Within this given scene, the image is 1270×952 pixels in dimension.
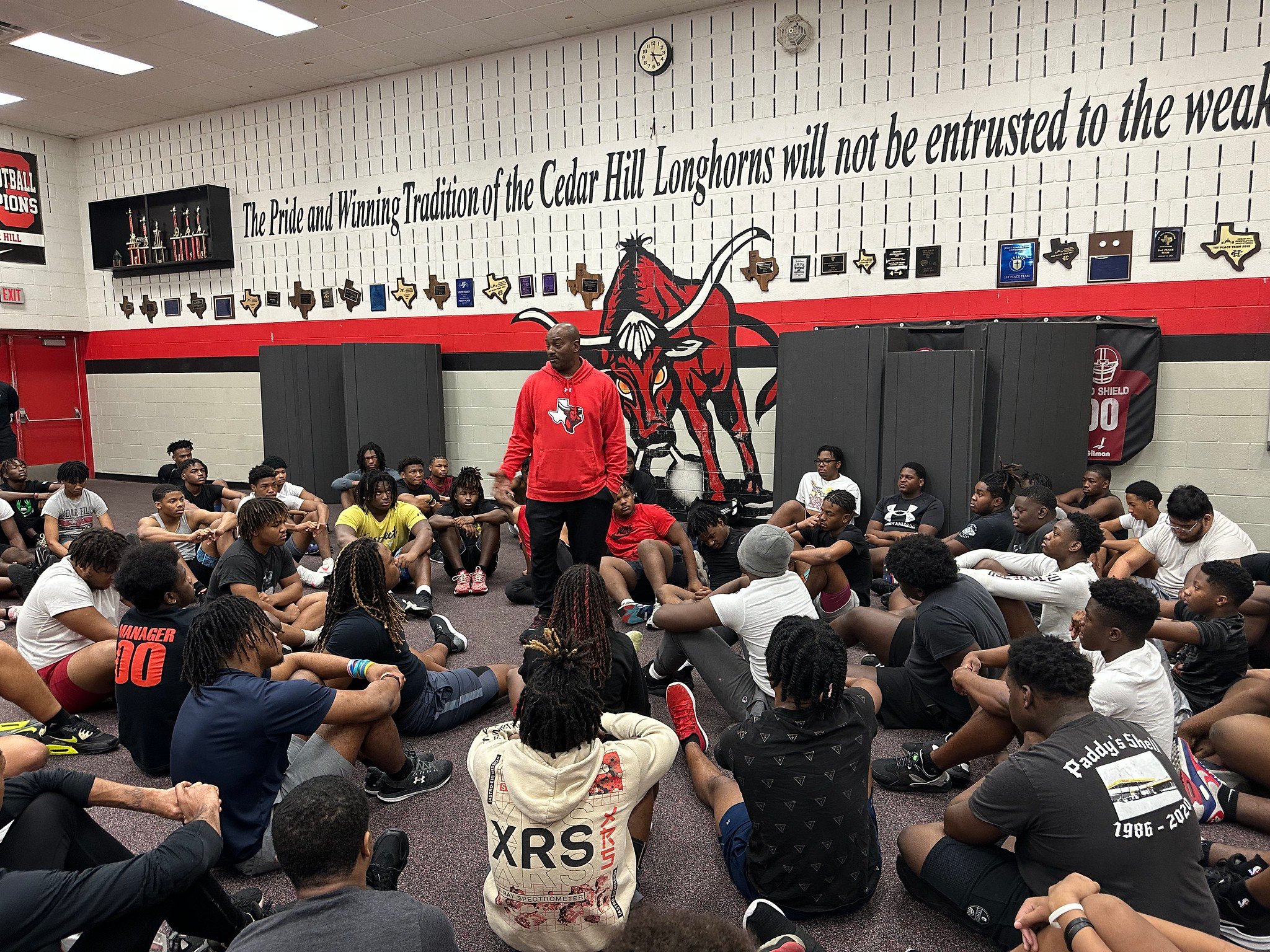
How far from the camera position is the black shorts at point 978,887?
2.10 metres

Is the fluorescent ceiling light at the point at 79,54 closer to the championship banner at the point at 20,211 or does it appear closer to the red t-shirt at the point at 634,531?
the championship banner at the point at 20,211

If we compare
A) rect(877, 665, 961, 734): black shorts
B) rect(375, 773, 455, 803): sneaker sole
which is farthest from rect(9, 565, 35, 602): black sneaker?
rect(877, 665, 961, 734): black shorts

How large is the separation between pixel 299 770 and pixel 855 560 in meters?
3.23

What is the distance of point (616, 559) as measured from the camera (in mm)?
4969

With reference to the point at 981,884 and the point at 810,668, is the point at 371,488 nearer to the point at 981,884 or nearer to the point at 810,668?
the point at 810,668

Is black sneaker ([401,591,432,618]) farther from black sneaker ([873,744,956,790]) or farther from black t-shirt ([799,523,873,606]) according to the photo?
black sneaker ([873,744,956,790])

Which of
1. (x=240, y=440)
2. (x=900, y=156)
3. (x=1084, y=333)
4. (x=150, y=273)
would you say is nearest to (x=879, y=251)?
(x=900, y=156)

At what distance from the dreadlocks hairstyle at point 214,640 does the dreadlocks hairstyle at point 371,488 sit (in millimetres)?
2900

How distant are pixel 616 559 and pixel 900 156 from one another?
3974 millimetres

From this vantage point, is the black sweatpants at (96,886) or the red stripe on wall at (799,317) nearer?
the black sweatpants at (96,886)

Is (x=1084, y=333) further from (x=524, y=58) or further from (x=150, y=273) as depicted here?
(x=150, y=273)

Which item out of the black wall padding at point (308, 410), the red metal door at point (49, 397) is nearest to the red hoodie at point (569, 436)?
the black wall padding at point (308, 410)

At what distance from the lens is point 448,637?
4512 mm

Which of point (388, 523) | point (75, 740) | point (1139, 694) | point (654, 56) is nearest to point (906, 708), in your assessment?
point (1139, 694)
